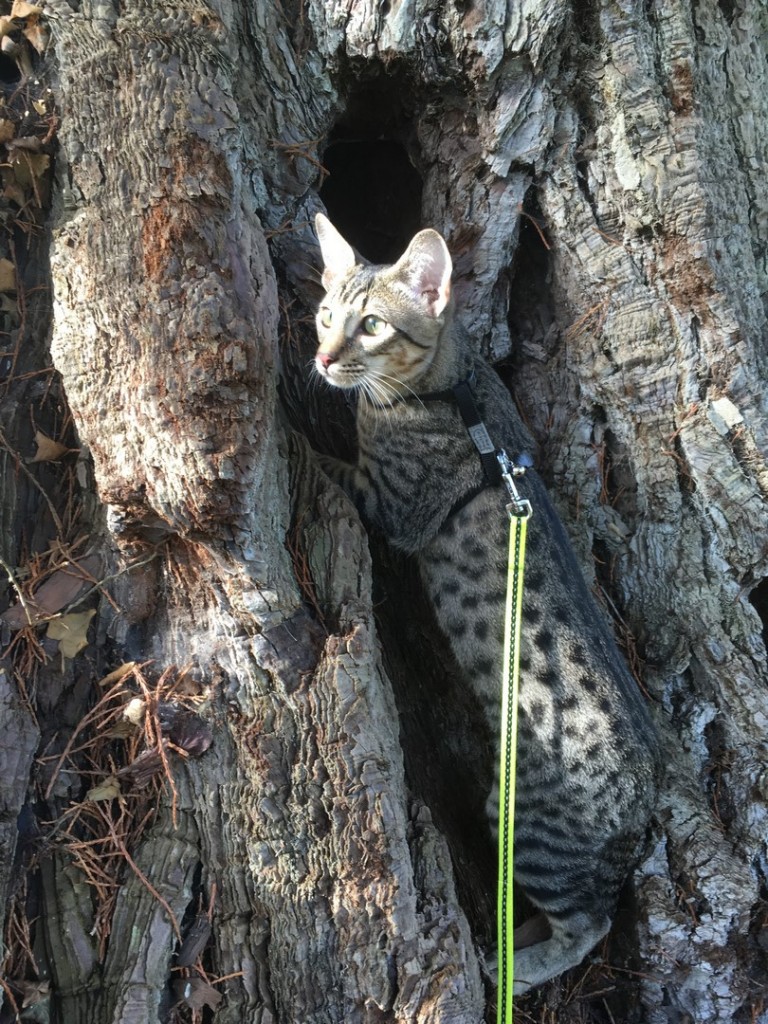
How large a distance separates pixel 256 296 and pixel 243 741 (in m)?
1.61

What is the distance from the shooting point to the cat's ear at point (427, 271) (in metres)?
3.55

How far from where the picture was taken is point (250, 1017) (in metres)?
2.90

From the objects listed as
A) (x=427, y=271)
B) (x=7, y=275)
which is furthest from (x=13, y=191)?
(x=427, y=271)

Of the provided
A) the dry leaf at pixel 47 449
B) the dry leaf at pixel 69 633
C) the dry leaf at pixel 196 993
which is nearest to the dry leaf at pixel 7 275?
the dry leaf at pixel 47 449

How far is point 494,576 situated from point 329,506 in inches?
32.8

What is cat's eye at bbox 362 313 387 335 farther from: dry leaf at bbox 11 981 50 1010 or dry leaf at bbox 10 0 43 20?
dry leaf at bbox 11 981 50 1010

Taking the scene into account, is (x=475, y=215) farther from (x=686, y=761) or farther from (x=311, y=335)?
(x=686, y=761)

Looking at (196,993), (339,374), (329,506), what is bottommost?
(196,993)

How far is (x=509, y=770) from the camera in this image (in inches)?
118

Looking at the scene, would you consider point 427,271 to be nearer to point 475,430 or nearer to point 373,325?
point 373,325

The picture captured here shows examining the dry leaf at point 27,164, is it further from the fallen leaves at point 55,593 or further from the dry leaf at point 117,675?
the dry leaf at point 117,675

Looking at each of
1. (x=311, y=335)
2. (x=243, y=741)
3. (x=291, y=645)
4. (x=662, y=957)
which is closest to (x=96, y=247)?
(x=311, y=335)

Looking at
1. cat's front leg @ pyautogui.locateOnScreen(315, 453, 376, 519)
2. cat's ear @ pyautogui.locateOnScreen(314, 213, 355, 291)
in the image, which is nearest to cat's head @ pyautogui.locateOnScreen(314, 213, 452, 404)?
cat's ear @ pyautogui.locateOnScreen(314, 213, 355, 291)

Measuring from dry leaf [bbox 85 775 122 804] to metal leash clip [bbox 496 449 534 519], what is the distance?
5.70 ft
